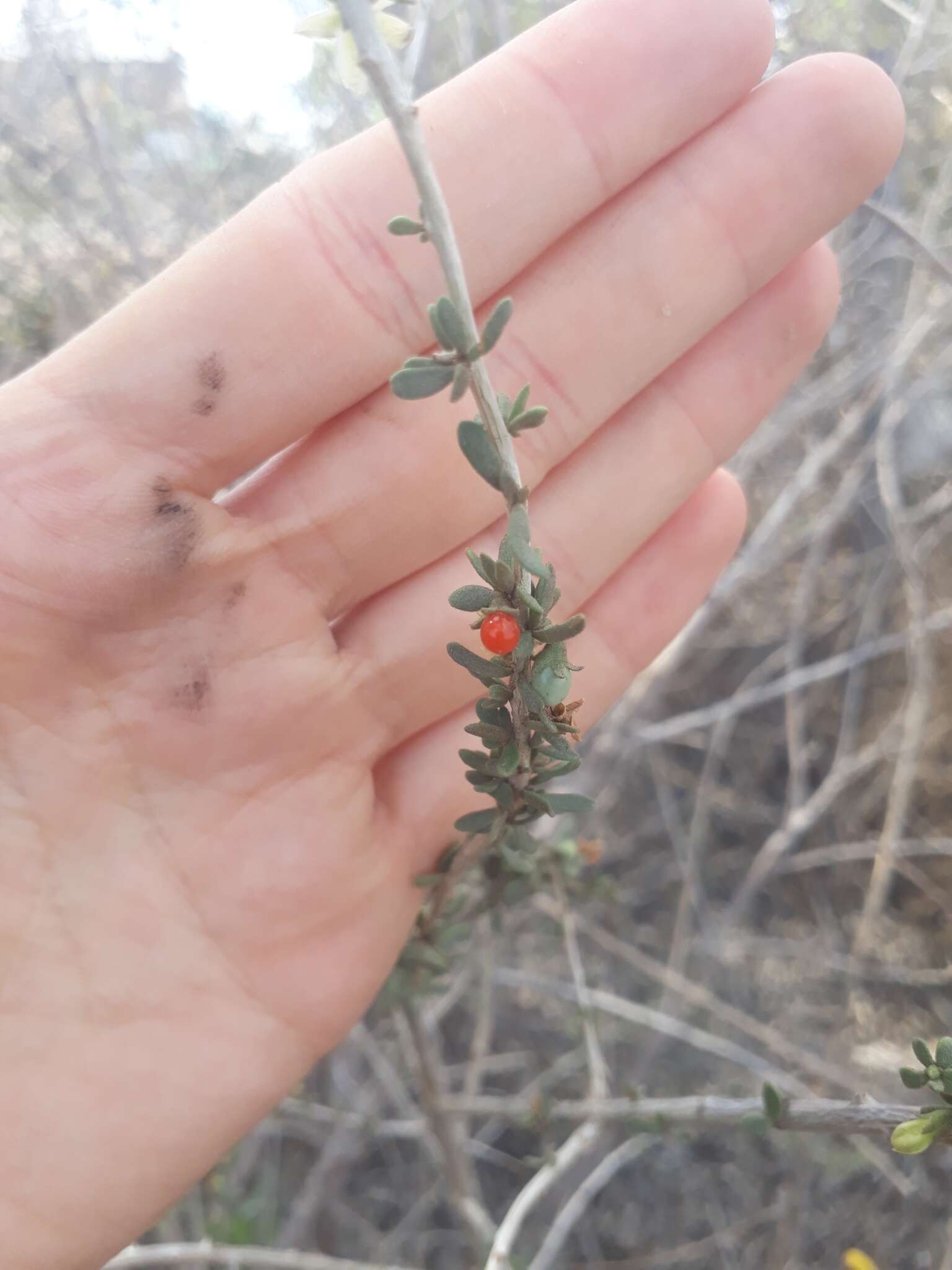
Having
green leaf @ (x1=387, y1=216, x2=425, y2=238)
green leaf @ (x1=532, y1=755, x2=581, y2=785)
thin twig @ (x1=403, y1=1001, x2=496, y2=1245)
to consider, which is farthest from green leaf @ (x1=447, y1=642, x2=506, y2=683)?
thin twig @ (x1=403, y1=1001, x2=496, y2=1245)

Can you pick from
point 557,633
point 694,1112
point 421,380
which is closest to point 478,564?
point 557,633

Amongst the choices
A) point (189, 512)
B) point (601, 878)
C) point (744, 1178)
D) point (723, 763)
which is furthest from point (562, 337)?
point (744, 1178)

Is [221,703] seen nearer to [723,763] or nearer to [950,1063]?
[950,1063]

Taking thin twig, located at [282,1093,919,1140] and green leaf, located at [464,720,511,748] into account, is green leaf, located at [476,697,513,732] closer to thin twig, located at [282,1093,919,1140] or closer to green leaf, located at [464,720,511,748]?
green leaf, located at [464,720,511,748]

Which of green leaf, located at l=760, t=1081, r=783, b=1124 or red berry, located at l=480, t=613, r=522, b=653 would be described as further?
green leaf, located at l=760, t=1081, r=783, b=1124

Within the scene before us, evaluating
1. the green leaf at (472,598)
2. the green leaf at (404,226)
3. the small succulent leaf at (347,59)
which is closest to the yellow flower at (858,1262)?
the green leaf at (472,598)

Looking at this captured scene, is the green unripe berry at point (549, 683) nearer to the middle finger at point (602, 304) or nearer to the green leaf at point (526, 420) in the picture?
the green leaf at point (526, 420)

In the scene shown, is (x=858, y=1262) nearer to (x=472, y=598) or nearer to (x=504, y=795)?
(x=504, y=795)
